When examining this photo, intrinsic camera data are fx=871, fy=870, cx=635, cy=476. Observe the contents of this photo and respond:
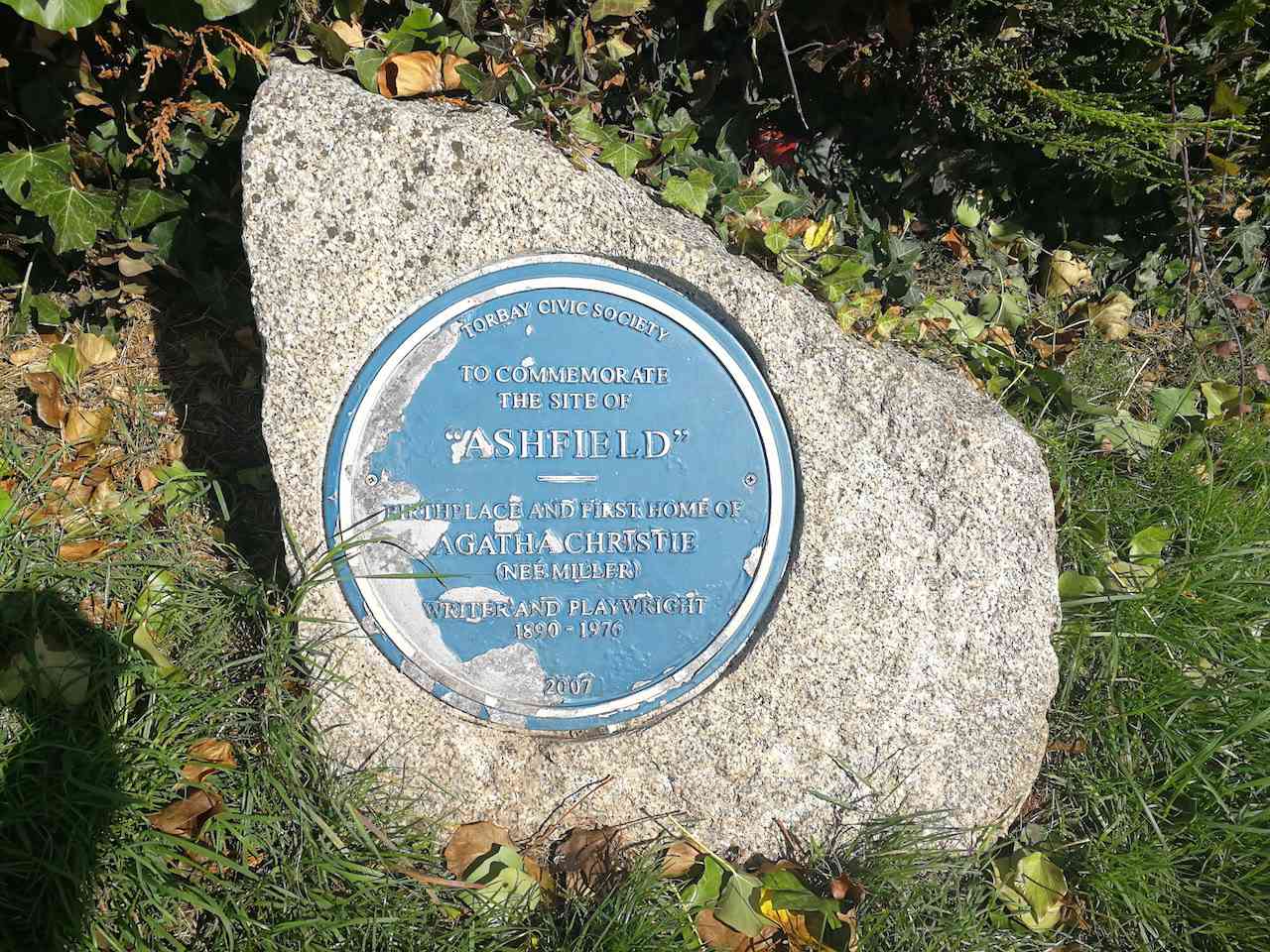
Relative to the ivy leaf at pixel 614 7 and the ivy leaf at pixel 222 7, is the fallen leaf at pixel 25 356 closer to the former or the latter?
the ivy leaf at pixel 222 7

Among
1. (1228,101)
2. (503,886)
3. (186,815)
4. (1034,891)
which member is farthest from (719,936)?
(1228,101)

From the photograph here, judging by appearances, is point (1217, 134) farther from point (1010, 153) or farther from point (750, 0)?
point (750, 0)

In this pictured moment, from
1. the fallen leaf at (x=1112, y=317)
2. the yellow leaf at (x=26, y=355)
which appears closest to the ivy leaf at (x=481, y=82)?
the yellow leaf at (x=26, y=355)

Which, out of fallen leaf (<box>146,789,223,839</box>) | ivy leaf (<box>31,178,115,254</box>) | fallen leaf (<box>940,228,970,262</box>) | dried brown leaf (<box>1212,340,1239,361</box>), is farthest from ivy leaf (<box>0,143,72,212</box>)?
dried brown leaf (<box>1212,340,1239,361</box>)

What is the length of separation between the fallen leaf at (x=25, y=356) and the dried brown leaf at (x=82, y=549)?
618 mm

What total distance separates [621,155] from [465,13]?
54 cm

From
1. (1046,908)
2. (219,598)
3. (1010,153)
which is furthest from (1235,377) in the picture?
(219,598)

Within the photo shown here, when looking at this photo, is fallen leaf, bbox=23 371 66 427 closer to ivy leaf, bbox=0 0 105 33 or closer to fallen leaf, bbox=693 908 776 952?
ivy leaf, bbox=0 0 105 33

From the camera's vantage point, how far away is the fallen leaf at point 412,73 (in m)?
2.20

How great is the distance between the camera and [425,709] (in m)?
1.93

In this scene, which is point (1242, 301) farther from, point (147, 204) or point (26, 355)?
point (26, 355)

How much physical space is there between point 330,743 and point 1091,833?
180cm

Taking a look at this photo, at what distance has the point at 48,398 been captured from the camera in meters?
2.33

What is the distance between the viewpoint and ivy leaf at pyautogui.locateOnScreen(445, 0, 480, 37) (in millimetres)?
2244
